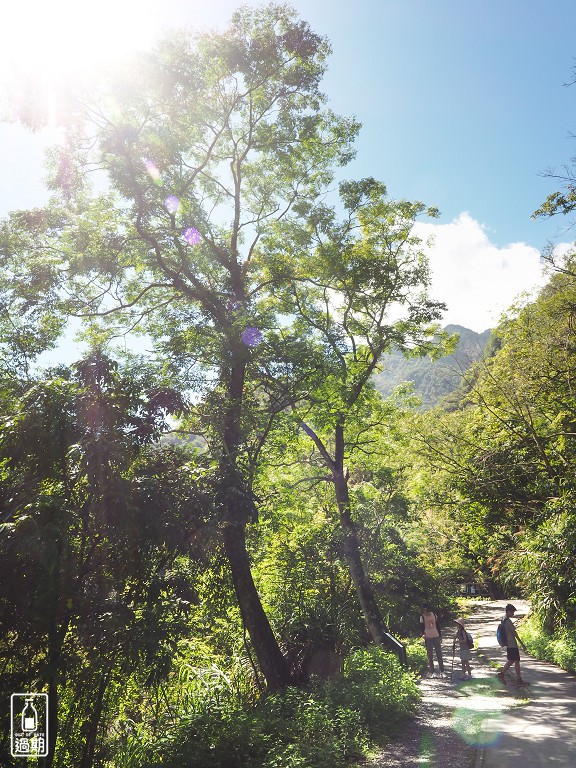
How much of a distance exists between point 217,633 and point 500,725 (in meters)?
6.16

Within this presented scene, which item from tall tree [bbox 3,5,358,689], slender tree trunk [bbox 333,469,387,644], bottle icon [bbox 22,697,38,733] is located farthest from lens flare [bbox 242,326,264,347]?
bottle icon [bbox 22,697,38,733]

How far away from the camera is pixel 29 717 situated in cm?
543

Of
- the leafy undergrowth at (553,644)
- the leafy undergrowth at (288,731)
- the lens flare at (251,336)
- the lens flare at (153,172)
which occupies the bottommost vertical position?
the leafy undergrowth at (553,644)

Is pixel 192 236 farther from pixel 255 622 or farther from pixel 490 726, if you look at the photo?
pixel 490 726

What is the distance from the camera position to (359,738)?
285 inches

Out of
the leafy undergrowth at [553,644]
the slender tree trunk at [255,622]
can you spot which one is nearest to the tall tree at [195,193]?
the slender tree trunk at [255,622]

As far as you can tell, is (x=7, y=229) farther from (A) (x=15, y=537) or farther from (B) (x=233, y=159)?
(A) (x=15, y=537)

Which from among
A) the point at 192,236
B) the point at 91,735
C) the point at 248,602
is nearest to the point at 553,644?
the point at 248,602

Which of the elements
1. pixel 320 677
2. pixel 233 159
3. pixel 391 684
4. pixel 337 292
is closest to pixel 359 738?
pixel 391 684

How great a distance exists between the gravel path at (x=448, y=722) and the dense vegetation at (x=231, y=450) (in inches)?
16.5

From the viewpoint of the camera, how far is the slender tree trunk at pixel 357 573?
45.9ft

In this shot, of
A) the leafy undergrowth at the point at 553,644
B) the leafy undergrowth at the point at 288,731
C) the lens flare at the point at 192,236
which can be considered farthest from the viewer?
the lens flare at the point at 192,236

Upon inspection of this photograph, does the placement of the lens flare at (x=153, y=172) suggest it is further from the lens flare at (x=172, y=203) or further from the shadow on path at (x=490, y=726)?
the shadow on path at (x=490, y=726)

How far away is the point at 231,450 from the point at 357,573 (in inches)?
302
